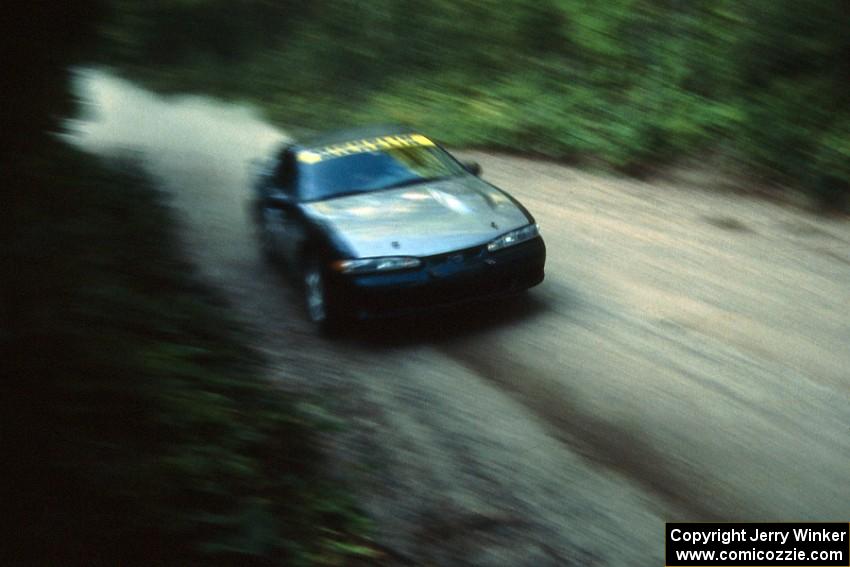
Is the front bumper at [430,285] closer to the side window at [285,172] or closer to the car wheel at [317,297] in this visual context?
the car wheel at [317,297]

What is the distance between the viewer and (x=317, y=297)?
8.72 m

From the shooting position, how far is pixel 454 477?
5766 mm

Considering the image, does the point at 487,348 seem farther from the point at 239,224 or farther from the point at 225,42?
the point at 225,42

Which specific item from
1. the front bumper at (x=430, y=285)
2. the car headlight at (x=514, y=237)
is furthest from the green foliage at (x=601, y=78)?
the car headlight at (x=514, y=237)

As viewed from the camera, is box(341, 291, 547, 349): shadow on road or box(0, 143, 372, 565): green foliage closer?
box(0, 143, 372, 565): green foliage

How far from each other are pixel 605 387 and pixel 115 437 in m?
3.82

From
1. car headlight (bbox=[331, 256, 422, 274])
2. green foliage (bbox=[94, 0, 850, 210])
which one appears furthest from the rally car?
green foliage (bbox=[94, 0, 850, 210])

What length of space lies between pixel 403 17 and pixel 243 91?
27.6ft

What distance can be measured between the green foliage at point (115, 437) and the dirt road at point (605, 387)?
58 cm

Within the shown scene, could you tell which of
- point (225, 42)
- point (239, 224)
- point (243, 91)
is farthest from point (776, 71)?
point (225, 42)

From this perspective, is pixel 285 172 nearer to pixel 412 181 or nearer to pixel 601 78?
pixel 412 181

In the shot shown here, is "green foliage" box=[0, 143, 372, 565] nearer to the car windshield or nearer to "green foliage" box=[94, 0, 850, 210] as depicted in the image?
"green foliage" box=[94, 0, 850, 210]

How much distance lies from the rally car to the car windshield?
10 millimetres

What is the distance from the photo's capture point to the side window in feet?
31.7
